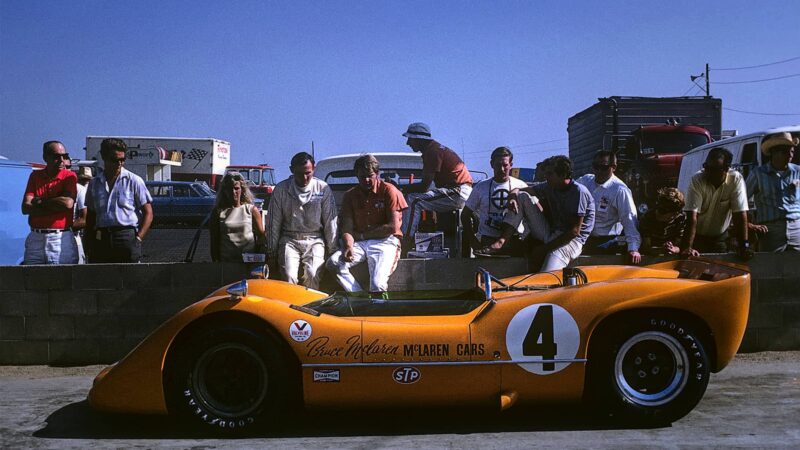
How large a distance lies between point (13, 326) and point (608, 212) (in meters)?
5.31

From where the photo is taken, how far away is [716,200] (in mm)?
6664

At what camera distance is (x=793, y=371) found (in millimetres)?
5859

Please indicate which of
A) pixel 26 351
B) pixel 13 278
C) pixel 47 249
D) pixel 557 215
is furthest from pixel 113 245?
pixel 557 215

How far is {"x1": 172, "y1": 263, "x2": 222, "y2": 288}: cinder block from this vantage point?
6641 millimetres

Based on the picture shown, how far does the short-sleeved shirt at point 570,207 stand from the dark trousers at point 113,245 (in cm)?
369

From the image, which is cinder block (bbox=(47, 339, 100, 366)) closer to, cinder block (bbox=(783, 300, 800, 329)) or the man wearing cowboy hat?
cinder block (bbox=(783, 300, 800, 329))

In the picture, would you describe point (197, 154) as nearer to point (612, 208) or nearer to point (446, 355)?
point (612, 208)

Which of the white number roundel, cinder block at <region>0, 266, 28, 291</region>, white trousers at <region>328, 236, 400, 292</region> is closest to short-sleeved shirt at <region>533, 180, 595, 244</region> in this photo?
white trousers at <region>328, 236, 400, 292</region>

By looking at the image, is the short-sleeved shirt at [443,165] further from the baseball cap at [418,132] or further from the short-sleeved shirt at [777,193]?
the short-sleeved shirt at [777,193]

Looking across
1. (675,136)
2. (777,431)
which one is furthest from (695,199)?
(675,136)

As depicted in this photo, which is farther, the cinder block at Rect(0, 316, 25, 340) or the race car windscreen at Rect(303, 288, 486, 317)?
the cinder block at Rect(0, 316, 25, 340)

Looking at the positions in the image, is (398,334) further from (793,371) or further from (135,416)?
(793,371)

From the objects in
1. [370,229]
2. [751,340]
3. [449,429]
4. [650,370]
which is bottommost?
[449,429]

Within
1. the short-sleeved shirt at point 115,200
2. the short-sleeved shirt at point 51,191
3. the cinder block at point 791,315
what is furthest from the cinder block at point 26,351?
the cinder block at point 791,315
